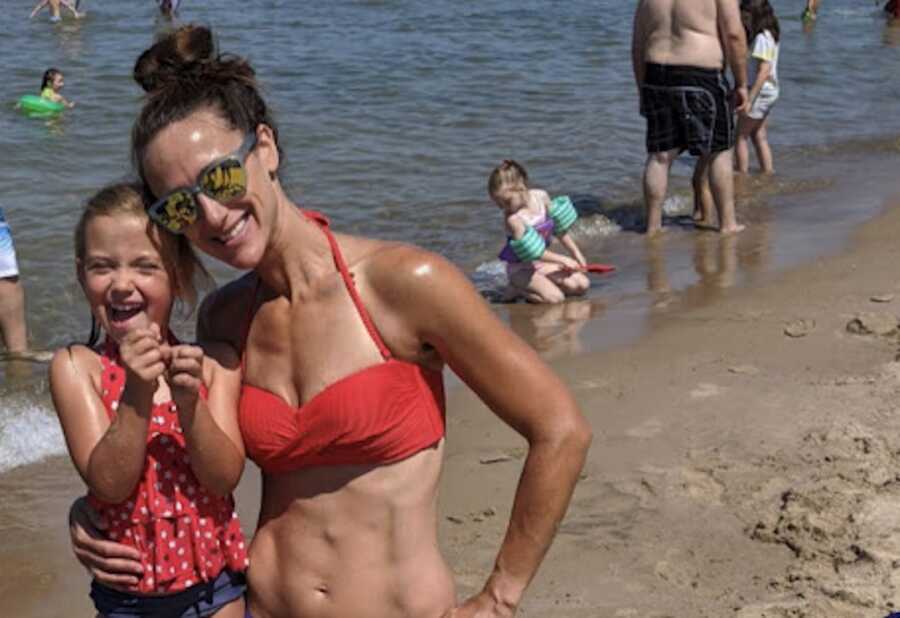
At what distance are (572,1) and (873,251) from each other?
14260mm

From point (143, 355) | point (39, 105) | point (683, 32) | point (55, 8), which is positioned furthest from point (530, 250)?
point (55, 8)

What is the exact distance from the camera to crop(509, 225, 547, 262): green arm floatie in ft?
27.1

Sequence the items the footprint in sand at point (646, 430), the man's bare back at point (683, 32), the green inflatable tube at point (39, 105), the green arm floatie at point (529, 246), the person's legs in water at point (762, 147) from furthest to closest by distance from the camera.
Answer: the green inflatable tube at point (39, 105) → the person's legs in water at point (762, 147) → the man's bare back at point (683, 32) → the green arm floatie at point (529, 246) → the footprint in sand at point (646, 430)

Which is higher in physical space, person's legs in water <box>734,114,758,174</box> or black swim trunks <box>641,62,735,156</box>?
black swim trunks <box>641,62,735,156</box>

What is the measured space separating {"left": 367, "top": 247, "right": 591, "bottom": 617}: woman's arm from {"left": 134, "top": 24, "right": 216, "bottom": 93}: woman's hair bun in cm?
54

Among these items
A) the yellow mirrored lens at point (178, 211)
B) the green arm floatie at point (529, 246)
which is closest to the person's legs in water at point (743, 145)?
the green arm floatie at point (529, 246)

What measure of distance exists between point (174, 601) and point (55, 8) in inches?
744

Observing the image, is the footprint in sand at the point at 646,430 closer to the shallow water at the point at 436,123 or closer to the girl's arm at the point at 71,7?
the shallow water at the point at 436,123

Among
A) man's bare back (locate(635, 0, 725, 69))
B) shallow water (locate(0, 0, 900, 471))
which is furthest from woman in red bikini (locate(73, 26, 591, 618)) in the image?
man's bare back (locate(635, 0, 725, 69))

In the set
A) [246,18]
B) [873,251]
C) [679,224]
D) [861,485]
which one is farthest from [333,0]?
[861,485]

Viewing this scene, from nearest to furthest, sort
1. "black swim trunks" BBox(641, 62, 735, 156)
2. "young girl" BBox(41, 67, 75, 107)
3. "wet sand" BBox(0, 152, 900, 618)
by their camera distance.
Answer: "wet sand" BBox(0, 152, 900, 618)
"black swim trunks" BBox(641, 62, 735, 156)
"young girl" BBox(41, 67, 75, 107)

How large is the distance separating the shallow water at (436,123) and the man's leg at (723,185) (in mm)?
291

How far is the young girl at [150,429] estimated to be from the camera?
9.09 ft

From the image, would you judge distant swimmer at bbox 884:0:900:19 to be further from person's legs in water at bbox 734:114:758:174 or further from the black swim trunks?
the black swim trunks
